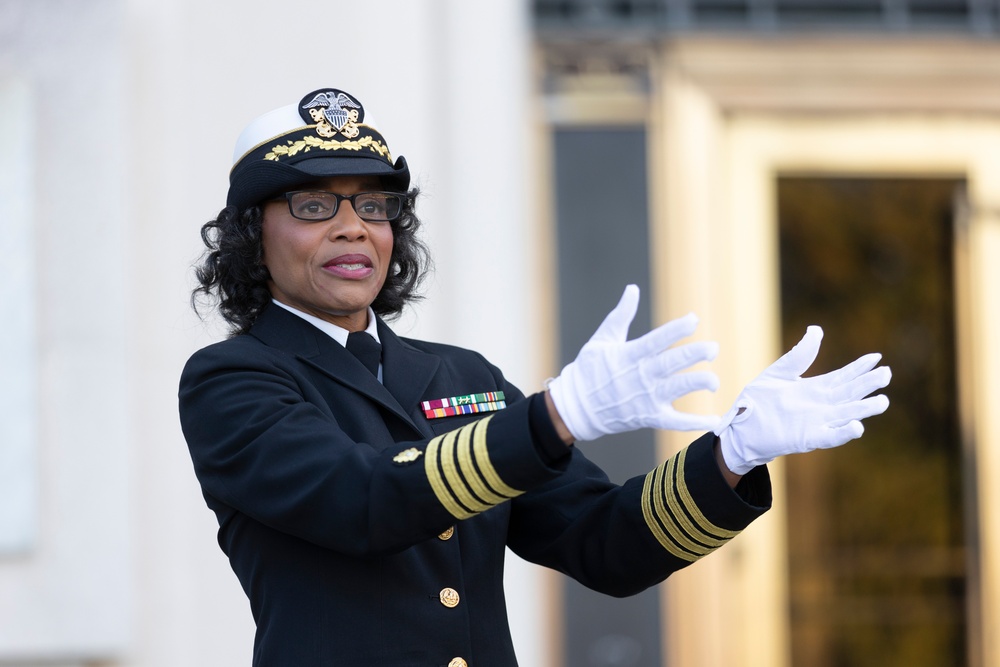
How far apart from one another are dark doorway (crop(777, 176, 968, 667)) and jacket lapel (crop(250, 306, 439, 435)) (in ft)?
14.5

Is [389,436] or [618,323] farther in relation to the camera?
[389,436]

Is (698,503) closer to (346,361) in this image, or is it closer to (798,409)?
(798,409)

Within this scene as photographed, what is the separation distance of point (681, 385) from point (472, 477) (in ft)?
0.86

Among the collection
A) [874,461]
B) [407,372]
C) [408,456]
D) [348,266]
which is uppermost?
[348,266]

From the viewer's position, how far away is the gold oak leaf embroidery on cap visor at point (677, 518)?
192 cm

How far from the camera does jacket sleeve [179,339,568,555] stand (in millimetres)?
1709

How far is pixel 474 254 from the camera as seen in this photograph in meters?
4.41

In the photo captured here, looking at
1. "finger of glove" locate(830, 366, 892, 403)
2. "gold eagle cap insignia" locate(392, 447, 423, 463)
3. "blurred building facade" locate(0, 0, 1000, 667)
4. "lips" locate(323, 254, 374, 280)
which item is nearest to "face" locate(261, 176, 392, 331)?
"lips" locate(323, 254, 374, 280)

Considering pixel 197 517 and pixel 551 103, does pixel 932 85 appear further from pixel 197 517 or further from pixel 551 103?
pixel 197 517

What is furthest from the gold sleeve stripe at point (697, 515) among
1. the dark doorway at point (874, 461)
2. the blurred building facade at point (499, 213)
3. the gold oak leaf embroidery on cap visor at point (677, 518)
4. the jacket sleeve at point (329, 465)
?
the dark doorway at point (874, 461)

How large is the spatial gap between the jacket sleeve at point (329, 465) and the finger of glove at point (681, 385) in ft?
0.49

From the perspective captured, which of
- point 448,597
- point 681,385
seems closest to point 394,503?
point 448,597

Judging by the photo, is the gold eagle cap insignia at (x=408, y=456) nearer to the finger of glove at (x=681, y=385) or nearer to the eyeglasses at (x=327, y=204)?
the finger of glove at (x=681, y=385)

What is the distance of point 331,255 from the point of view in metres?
1.98
